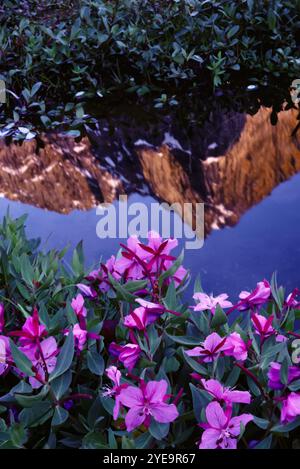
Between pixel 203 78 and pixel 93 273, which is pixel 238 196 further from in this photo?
pixel 203 78

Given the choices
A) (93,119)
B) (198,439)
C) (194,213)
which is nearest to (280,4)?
(93,119)

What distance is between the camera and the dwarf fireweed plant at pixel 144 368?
98 centimetres

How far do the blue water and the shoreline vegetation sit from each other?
1.72 metres

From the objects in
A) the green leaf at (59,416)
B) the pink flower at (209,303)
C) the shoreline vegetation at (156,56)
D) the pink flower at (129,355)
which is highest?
the shoreline vegetation at (156,56)

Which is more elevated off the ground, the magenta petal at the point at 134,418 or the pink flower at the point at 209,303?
the pink flower at the point at 209,303

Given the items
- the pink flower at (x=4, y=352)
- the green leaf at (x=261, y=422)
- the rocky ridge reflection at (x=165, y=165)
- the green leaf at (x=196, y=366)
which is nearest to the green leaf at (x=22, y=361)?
the pink flower at (x=4, y=352)

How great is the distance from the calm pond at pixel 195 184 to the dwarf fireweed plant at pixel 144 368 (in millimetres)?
906

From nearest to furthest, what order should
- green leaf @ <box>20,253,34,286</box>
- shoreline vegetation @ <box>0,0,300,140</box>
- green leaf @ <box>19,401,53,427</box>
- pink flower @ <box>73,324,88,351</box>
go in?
green leaf @ <box>19,401,53,427</box> → pink flower @ <box>73,324,88,351</box> → green leaf @ <box>20,253,34,286</box> → shoreline vegetation @ <box>0,0,300,140</box>

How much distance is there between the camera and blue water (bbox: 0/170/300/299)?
230cm

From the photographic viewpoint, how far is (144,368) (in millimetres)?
1077

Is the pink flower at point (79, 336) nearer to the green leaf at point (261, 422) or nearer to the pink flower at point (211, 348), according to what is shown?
the pink flower at point (211, 348)

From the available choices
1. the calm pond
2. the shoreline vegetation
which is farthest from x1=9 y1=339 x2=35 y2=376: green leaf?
the shoreline vegetation

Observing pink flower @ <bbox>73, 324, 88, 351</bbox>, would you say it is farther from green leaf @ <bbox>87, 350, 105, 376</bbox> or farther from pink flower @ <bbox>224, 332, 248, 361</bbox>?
pink flower @ <bbox>224, 332, 248, 361</bbox>
